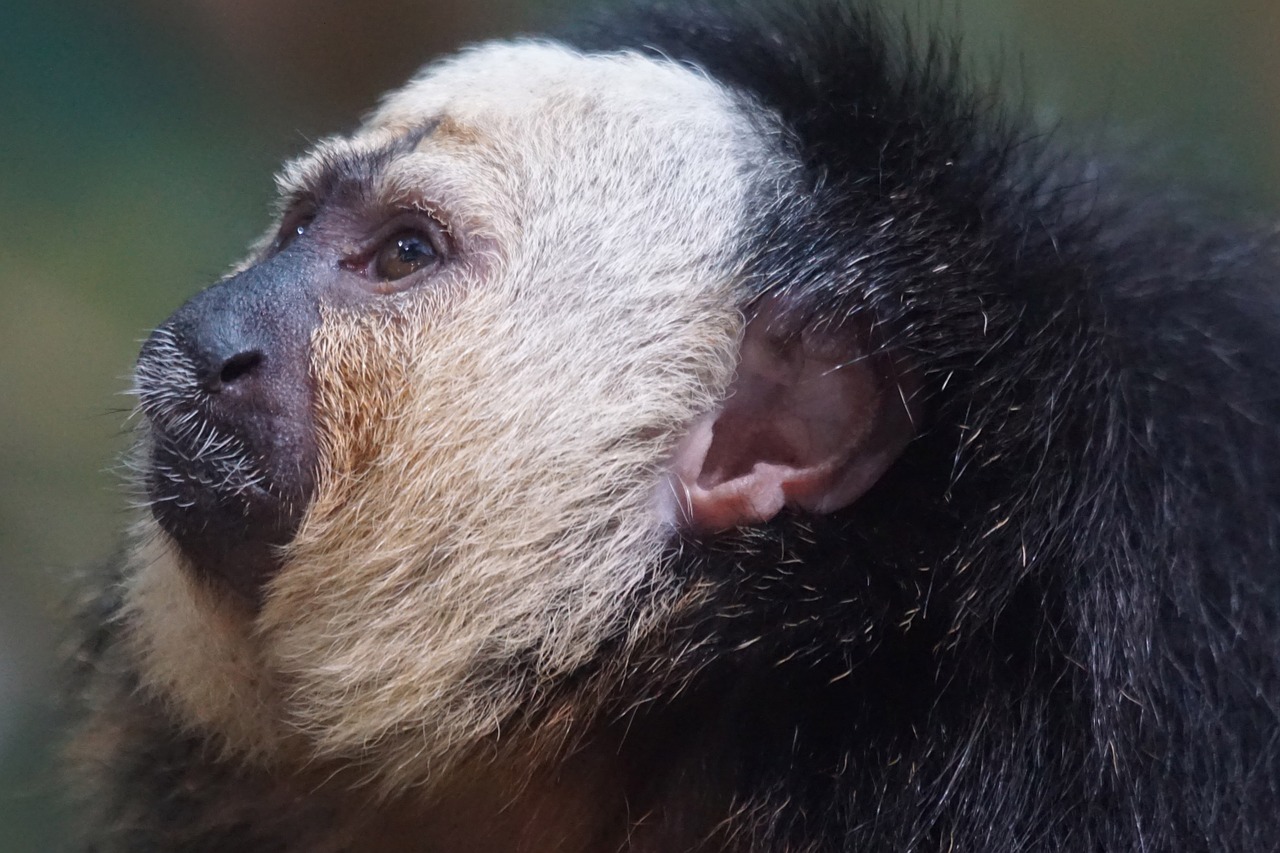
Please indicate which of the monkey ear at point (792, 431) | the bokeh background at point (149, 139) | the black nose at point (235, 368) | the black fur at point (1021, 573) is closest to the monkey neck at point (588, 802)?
the black fur at point (1021, 573)

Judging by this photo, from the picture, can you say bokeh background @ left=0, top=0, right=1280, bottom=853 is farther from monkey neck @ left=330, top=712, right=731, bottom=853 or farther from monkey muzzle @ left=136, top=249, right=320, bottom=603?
monkey neck @ left=330, top=712, right=731, bottom=853

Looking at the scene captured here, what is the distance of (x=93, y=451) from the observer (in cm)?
195

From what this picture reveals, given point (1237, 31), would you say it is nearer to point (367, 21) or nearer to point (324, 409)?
point (367, 21)

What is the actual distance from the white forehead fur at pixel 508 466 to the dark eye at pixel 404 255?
0.05 m

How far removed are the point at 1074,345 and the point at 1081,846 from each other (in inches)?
17.4

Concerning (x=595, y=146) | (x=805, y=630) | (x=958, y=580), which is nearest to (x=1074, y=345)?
(x=958, y=580)

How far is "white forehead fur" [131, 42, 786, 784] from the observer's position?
124 cm

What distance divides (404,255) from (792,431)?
0.44 m

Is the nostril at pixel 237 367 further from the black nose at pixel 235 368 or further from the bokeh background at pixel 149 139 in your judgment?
the bokeh background at pixel 149 139

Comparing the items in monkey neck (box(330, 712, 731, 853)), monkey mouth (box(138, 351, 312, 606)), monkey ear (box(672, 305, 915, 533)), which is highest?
monkey mouth (box(138, 351, 312, 606))

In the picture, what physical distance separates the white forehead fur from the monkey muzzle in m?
0.04

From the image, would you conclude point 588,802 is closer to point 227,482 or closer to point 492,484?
point 492,484

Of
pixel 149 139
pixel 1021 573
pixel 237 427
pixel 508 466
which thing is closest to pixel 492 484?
pixel 508 466

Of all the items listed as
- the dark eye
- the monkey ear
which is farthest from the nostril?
the monkey ear
